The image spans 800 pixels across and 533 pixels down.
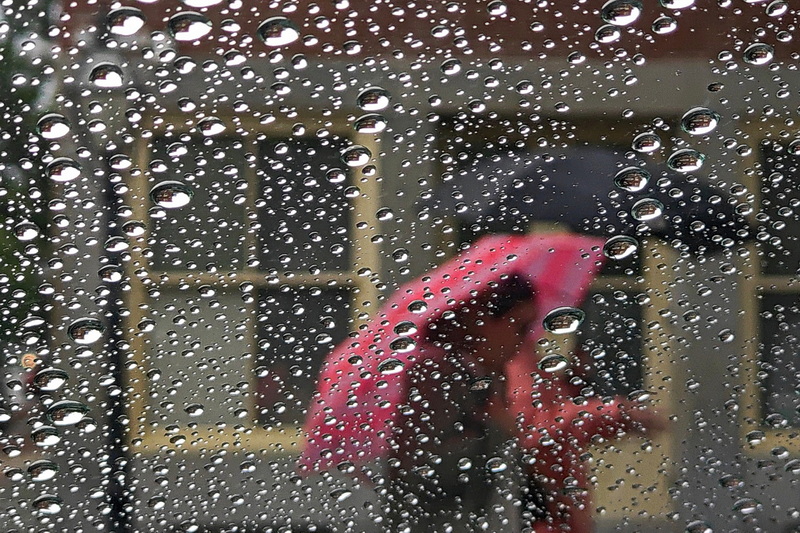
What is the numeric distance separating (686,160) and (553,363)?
220mm

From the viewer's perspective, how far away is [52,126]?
1.66 ft

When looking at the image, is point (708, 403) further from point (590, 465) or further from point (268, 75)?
point (268, 75)

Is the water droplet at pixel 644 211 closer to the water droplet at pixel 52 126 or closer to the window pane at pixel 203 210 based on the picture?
the window pane at pixel 203 210

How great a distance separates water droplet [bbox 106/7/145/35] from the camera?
1.65 feet

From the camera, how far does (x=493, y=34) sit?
541 millimetres

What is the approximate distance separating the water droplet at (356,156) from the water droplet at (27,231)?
262 mm

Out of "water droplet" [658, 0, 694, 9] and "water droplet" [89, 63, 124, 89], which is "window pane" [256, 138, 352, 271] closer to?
"water droplet" [89, 63, 124, 89]

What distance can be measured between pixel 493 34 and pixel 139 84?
0.31 metres

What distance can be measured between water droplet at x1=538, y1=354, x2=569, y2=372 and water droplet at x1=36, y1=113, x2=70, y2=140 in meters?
0.45

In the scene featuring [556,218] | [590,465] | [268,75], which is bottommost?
[590,465]

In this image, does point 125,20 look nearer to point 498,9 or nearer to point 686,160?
point 498,9

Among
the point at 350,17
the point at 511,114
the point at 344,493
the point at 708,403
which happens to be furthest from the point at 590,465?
the point at 350,17

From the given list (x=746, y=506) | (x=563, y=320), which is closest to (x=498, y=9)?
(x=563, y=320)

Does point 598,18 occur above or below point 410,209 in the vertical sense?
above
